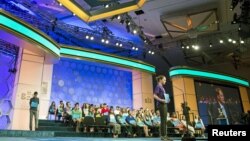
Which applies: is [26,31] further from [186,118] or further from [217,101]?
[217,101]

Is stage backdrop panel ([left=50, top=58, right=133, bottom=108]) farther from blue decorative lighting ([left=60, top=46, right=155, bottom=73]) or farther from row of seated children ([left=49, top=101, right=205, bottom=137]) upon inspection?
row of seated children ([left=49, top=101, right=205, bottom=137])

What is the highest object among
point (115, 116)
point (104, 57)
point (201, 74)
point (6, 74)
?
point (104, 57)

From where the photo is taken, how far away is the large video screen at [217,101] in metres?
12.2

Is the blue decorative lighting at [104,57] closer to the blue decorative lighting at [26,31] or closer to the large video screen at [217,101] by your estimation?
the blue decorative lighting at [26,31]

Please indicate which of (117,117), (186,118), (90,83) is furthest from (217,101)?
(186,118)

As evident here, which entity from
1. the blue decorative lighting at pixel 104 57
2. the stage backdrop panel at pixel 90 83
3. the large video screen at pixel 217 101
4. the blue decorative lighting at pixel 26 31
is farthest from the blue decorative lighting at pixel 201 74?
the blue decorative lighting at pixel 26 31

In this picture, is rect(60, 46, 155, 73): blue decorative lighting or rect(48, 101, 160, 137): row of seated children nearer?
rect(48, 101, 160, 137): row of seated children

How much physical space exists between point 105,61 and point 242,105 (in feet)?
30.2

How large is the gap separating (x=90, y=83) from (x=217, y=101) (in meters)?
7.25

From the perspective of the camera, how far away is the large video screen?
12.2 meters

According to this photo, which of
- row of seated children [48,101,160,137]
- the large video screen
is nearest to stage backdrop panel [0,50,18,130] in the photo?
row of seated children [48,101,160,137]

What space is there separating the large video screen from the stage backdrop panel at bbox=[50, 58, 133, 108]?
3.87 meters

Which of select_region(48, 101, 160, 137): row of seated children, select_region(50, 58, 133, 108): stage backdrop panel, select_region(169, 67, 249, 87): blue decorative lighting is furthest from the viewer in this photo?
select_region(169, 67, 249, 87): blue decorative lighting

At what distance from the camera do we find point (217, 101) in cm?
1308
